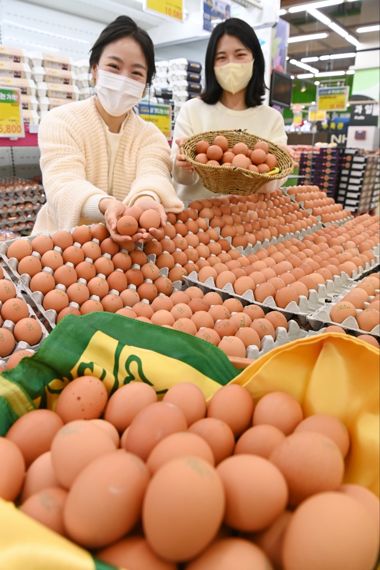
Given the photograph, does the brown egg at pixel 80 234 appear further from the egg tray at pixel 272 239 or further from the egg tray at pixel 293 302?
the egg tray at pixel 272 239

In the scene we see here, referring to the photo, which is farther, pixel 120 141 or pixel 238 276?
pixel 120 141

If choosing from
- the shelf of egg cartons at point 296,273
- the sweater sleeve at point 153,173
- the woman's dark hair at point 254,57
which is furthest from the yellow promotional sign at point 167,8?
the shelf of egg cartons at point 296,273

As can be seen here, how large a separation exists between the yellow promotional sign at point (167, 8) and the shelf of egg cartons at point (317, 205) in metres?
2.41

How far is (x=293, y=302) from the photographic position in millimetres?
1540

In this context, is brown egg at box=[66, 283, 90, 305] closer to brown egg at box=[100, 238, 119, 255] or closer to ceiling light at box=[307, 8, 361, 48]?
brown egg at box=[100, 238, 119, 255]

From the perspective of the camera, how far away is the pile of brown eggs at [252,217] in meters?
2.16

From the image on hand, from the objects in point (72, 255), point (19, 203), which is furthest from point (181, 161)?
point (19, 203)

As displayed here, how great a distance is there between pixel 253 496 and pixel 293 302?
1.02m

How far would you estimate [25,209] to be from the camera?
3.95 m

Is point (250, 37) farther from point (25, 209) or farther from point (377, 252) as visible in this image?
point (25, 209)

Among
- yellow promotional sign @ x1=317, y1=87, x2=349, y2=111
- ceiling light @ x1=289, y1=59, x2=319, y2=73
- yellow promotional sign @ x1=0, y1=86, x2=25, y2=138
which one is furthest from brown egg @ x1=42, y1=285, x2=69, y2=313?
ceiling light @ x1=289, y1=59, x2=319, y2=73

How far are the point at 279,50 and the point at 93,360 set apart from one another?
259 inches

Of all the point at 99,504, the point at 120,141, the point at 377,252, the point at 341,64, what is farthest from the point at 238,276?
the point at 341,64

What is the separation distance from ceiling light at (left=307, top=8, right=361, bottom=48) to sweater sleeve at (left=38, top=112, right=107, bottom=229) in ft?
40.1
